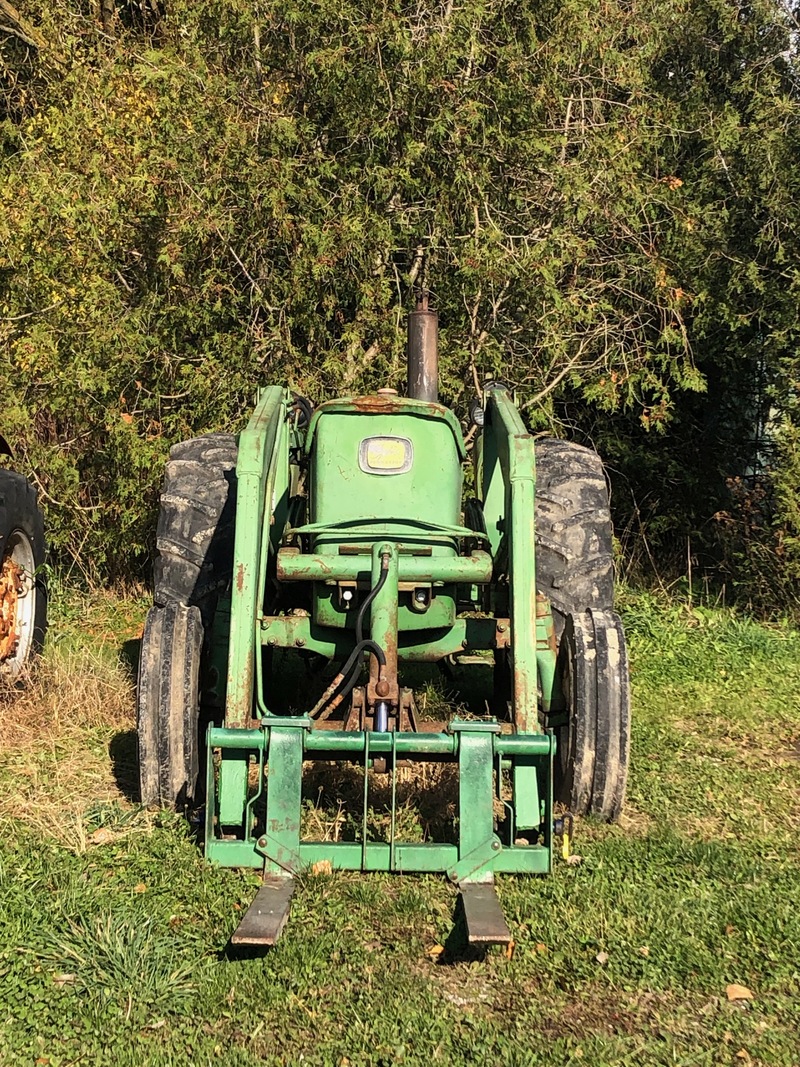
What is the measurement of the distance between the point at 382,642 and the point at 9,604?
8.67 feet

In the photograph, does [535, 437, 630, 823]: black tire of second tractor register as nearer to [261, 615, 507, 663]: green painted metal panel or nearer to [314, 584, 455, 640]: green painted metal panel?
[261, 615, 507, 663]: green painted metal panel

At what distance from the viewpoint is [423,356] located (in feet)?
20.4

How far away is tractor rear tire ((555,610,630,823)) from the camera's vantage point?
4.22m

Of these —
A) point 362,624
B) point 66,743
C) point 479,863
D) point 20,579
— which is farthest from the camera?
point 20,579

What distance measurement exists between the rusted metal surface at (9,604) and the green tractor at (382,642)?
0.98 m

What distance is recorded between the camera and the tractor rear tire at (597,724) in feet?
13.8

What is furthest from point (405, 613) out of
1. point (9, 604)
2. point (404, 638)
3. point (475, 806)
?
point (9, 604)

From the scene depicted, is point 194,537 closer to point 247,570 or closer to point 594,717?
point 247,570

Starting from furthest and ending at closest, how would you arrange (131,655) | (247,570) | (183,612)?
(131,655)
(183,612)
(247,570)

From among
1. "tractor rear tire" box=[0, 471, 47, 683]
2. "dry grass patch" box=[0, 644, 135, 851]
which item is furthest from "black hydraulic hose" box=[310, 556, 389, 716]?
"tractor rear tire" box=[0, 471, 47, 683]

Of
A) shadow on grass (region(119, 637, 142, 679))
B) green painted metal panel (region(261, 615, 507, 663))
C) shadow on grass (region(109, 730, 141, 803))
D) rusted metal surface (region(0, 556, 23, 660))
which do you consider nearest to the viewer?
green painted metal panel (region(261, 615, 507, 663))

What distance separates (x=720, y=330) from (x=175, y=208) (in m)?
4.22

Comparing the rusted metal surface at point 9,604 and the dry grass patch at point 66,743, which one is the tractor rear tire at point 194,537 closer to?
the dry grass patch at point 66,743

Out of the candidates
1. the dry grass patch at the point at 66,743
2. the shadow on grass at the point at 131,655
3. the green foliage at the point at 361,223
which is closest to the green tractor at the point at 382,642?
the dry grass patch at the point at 66,743
